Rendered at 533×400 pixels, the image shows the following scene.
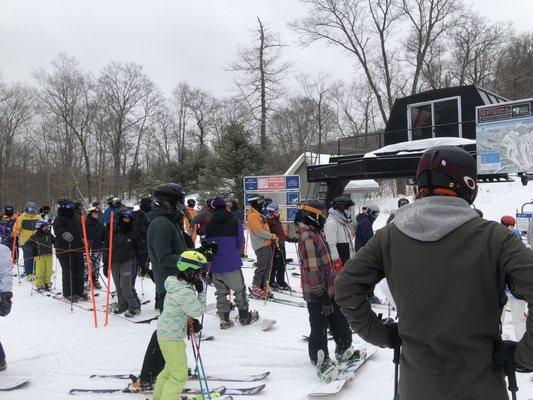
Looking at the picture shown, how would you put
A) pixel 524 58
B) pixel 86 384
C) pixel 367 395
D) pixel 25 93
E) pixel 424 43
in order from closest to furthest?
1. pixel 367 395
2. pixel 86 384
3. pixel 424 43
4. pixel 524 58
5. pixel 25 93

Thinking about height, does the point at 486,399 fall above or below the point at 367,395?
above

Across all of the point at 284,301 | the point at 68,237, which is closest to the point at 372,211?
the point at 284,301

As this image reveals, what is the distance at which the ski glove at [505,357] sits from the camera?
6.05ft

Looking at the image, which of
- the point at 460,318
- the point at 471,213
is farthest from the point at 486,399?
A: the point at 471,213

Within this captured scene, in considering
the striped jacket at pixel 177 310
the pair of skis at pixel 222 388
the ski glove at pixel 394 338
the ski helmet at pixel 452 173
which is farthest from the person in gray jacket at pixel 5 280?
the ski helmet at pixel 452 173

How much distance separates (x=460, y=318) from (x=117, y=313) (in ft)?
24.2

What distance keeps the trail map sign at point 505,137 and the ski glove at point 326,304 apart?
425 inches

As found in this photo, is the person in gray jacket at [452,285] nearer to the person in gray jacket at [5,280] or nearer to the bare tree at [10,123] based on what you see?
the person in gray jacket at [5,280]

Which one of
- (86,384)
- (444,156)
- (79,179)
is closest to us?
(444,156)

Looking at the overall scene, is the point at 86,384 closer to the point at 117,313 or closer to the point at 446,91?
the point at 117,313

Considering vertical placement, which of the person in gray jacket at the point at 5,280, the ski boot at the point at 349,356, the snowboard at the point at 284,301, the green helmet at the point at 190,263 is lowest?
the snowboard at the point at 284,301

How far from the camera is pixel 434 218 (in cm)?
191

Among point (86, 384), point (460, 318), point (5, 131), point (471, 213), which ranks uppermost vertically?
point (5, 131)

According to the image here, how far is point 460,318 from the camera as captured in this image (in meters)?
1.83
